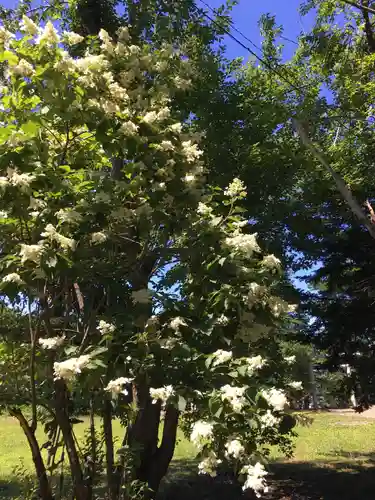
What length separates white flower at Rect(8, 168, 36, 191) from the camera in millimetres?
2589

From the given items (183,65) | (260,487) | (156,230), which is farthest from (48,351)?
(183,65)

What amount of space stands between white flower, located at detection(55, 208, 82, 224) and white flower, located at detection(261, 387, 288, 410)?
1435 millimetres

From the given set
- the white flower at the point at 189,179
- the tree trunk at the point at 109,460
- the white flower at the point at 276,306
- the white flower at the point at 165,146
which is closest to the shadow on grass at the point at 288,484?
the tree trunk at the point at 109,460

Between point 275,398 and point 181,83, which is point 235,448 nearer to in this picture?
point 275,398

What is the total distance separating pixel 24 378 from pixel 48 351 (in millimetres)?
460

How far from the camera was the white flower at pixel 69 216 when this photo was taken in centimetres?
270

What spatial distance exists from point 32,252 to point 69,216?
0.33 meters

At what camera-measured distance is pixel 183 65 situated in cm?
416

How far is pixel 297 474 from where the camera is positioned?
9305 millimetres

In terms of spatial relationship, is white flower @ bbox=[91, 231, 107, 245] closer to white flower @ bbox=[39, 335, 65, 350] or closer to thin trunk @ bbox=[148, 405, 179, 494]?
white flower @ bbox=[39, 335, 65, 350]

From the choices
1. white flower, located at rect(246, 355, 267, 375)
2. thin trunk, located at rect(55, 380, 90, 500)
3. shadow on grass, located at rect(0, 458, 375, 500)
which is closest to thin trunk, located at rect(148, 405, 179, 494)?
shadow on grass, located at rect(0, 458, 375, 500)

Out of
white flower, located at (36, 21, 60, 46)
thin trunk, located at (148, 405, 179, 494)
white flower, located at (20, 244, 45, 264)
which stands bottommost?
thin trunk, located at (148, 405, 179, 494)

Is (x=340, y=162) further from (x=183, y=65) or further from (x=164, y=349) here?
(x=164, y=349)

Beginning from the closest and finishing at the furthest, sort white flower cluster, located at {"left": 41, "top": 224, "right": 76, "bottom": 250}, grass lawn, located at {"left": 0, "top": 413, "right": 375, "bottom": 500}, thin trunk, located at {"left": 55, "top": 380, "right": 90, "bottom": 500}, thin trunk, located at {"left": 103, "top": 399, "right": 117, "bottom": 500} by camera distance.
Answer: white flower cluster, located at {"left": 41, "top": 224, "right": 76, "bottom": 250} < thin trunk, located at {"left": 55, "top": 380, "right": 90, "bottom": 500} < thin trunk, located at {"left": 103, "top": 399, "right": 117, "bottom": 500} < grass lawn, located at {"left": 0, "top": 413, "right": 375, "bottom": 500}
